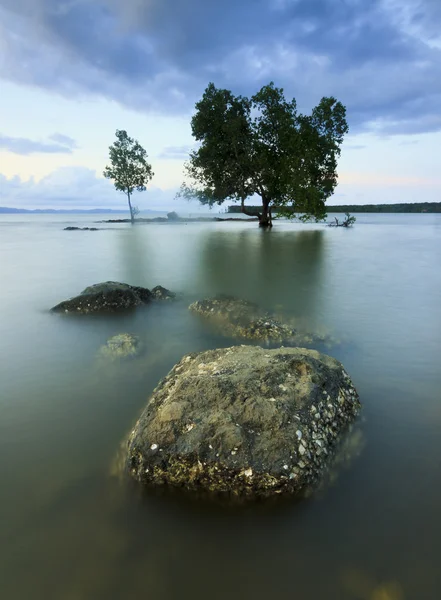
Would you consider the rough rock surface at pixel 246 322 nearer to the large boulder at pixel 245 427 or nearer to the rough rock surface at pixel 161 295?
the rough rock surface at pixel 161 295

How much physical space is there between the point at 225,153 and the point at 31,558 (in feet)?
158

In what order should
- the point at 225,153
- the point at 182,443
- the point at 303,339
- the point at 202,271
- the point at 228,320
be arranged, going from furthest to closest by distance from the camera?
the point at 225,153, the point at 202,271, the point at 228,320, the point at 303,339, the point at 182,443

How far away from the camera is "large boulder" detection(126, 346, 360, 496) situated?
3.97m

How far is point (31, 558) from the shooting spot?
333 centimetres

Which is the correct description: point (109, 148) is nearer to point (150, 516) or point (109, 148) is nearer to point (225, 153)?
point (225, 153)

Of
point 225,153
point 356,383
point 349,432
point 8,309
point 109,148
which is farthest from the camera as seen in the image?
point 109,148

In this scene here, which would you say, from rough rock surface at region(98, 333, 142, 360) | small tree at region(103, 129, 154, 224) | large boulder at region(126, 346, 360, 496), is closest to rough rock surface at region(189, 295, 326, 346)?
rough rock surface at region(98, 333, 142, 360)

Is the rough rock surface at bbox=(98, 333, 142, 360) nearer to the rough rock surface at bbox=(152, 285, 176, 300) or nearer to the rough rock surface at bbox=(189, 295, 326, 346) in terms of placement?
the rough rock surface at bbox=(189, 295, 326, 346)

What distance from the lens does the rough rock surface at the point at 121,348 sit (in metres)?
7.82

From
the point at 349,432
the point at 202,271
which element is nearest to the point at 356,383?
the point at 349,432

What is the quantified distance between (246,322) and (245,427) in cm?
516

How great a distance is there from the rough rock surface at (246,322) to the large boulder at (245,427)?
10.0ft

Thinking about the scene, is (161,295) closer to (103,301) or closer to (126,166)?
(103,301)

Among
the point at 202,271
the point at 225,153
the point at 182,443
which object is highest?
the point at 225,153
